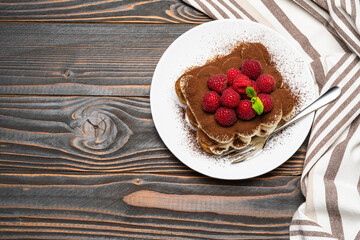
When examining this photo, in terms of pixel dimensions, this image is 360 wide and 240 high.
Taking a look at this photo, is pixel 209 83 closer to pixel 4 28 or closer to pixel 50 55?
pixel 50 55

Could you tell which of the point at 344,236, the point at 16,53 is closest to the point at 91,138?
the point at 16,53

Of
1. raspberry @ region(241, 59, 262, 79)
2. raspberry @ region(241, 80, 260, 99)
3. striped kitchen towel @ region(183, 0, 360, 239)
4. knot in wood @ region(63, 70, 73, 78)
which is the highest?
knot in wood @ region(63, 70, 73, 78)

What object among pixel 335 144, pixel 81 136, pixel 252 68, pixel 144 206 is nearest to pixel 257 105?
pixel 252 68

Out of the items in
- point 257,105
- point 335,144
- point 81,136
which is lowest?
point 335,144

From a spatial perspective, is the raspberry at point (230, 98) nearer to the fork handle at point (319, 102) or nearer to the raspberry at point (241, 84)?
the raspberry at point (241, 84)

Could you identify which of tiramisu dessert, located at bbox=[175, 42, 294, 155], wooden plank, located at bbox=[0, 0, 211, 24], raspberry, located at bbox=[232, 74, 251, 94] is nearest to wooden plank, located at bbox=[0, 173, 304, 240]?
tiramisu dessert, located at bbox=[175, 42, 294, 155]

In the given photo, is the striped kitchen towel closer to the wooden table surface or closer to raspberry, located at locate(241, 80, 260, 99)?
the wooden table surface

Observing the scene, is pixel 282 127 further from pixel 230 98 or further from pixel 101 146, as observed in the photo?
pixel 101 146
